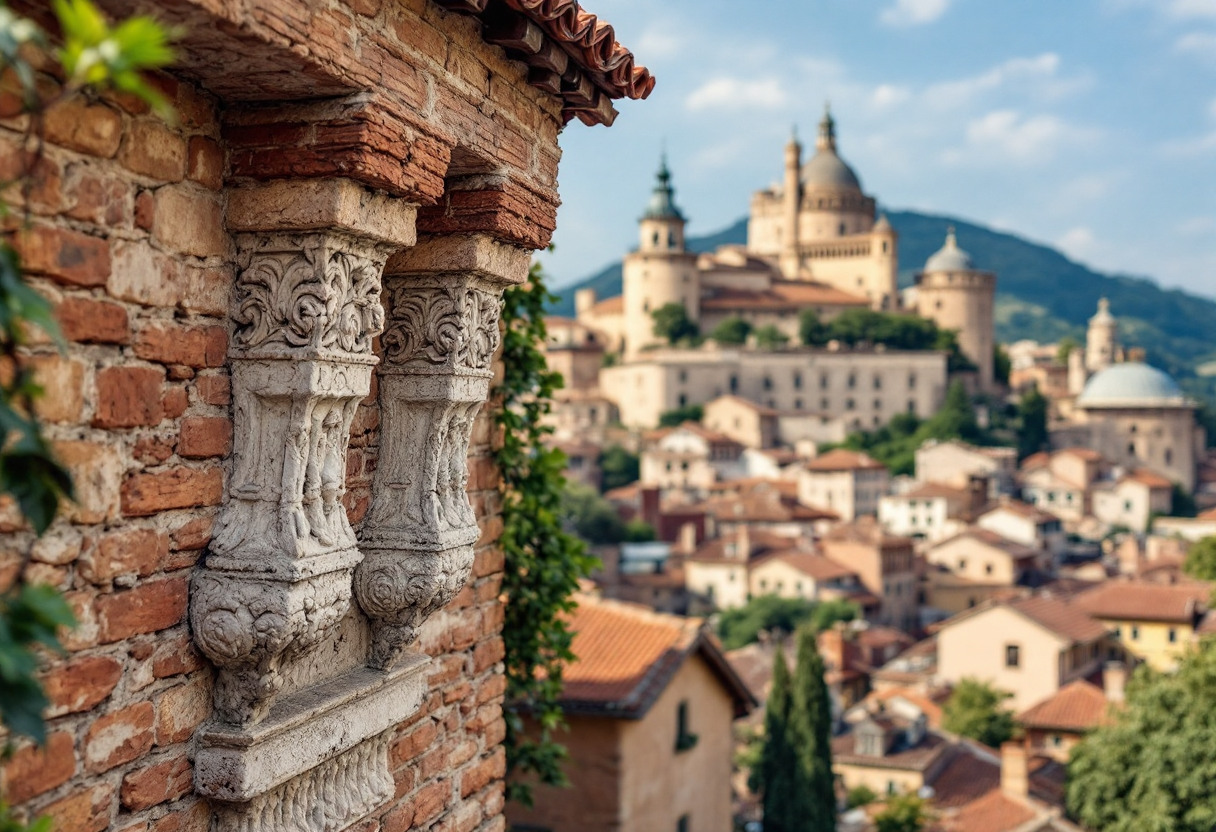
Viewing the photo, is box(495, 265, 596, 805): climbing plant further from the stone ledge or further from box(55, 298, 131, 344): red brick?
box(55, 298, 131, 344): red brick

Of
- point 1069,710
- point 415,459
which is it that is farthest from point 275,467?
point 1069,710

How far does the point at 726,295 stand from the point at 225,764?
289ft

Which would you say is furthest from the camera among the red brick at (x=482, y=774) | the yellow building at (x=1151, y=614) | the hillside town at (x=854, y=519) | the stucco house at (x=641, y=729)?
the yellow building at (x=1151, y=614)

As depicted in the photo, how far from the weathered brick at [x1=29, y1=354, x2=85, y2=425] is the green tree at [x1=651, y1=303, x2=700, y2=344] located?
83252 mm

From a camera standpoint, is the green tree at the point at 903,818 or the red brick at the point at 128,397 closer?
the red brick at the point at 128,397

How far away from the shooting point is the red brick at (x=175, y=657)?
7.83 ft

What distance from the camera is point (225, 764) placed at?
8.12 ft

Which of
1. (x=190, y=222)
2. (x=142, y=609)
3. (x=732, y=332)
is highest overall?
(x=732, y=332)

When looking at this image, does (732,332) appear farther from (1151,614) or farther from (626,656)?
(626,656)

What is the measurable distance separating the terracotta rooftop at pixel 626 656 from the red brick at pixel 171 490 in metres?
8.45

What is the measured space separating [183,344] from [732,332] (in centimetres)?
8353

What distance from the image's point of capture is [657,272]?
8638 cm

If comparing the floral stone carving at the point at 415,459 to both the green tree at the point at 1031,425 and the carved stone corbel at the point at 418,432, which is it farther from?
the green tree at the point at 1031,425

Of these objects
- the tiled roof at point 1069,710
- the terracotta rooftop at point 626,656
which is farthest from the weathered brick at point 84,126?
the tiled roof at point 1069,710
